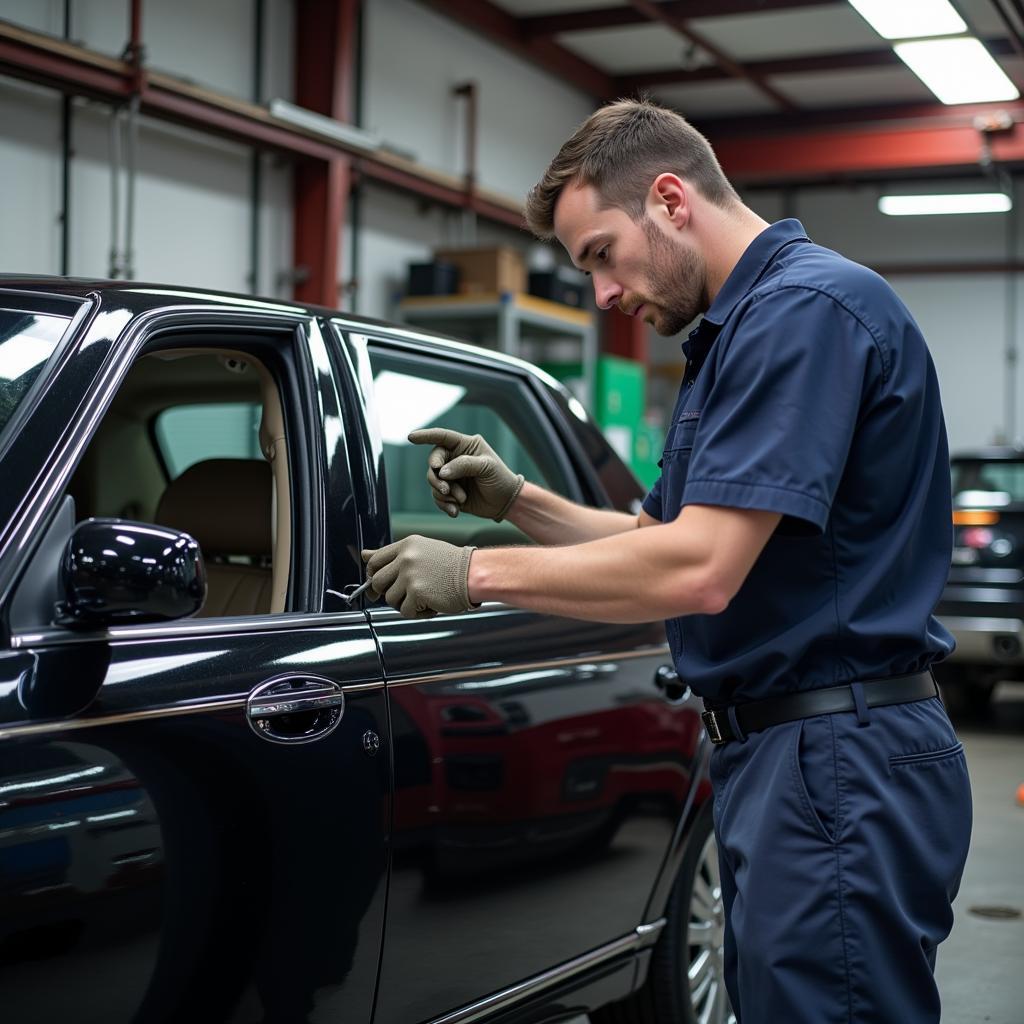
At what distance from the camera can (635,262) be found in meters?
1.96

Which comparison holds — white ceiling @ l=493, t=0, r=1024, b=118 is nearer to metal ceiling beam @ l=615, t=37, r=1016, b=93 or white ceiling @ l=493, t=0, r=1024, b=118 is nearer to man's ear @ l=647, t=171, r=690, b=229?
metal ceiling beam @ l=615, t=37, r=1016, b=93

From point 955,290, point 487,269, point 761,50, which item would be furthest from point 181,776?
point 955,290

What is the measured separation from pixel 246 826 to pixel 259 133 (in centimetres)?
679

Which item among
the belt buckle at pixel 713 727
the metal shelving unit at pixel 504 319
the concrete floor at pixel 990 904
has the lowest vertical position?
the concrete floor at pixel 990 904

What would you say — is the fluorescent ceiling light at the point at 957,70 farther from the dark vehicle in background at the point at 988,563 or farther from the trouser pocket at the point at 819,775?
the trouser pocket at the point at 819,775

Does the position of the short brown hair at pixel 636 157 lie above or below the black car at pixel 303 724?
above

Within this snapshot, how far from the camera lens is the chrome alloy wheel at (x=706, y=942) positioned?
3.15 metres

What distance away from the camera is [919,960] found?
1.83 meters

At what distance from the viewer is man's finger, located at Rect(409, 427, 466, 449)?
2.41 metres

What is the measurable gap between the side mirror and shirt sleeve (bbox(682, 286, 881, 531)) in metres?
0.64

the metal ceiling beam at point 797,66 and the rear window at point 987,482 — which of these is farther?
the metal ceiling beam at point 797,66

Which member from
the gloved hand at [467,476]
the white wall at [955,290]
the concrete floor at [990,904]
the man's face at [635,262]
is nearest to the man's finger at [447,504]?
the gloved hand at [467,476]

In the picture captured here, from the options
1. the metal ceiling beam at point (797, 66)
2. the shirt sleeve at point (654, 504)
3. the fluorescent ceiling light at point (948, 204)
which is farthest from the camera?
the fluorescent ceiling light at point (948, 204)

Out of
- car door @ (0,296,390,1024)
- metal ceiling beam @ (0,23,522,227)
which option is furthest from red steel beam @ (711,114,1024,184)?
car door @ (0,296,390,1024)
